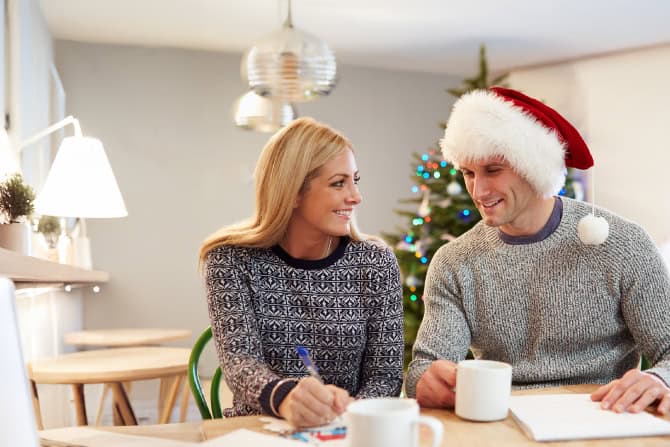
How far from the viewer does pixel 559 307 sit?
58.9 inches

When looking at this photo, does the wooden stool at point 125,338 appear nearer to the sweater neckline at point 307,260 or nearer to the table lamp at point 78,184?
the table lamp at point 78,184

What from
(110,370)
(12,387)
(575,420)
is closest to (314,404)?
(575,420)

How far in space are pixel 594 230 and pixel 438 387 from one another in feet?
1.57

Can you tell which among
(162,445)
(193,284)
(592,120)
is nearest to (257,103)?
(193,284)

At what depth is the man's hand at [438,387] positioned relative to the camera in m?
1.19

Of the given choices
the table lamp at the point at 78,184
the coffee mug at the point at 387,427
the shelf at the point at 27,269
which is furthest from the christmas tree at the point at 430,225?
the coffee mug at the point at 387,427

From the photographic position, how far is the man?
148cm

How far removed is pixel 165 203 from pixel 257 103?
57.0 inches

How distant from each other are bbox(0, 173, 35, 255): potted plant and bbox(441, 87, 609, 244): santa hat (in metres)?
1.09

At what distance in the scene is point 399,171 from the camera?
5.96 m

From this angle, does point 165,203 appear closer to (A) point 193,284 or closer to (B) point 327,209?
(A) point 193,284

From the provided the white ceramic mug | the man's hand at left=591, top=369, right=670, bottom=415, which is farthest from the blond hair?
the man's hand at left=591, top=369, right=670, bottom=415

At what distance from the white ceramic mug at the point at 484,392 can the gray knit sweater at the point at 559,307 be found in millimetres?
342

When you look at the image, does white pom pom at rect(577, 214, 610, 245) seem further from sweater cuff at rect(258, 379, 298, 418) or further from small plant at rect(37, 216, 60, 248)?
small plant at rect(37, 216, 60, 248)
